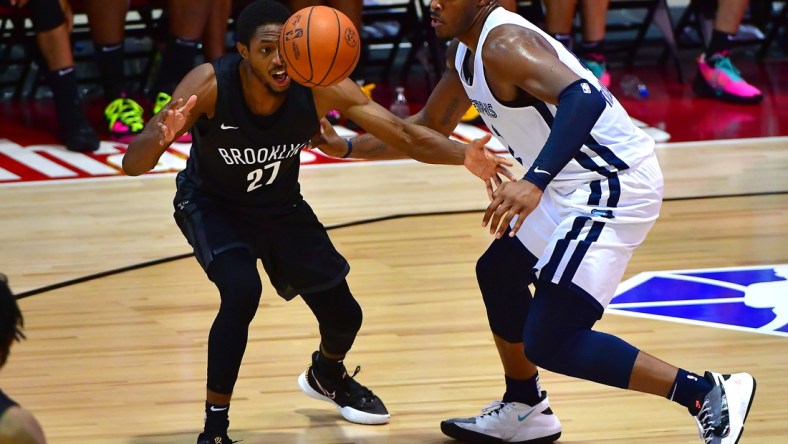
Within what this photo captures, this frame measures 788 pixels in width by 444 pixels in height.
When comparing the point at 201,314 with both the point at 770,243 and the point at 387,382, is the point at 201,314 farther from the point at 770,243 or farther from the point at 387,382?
the point at 770,243

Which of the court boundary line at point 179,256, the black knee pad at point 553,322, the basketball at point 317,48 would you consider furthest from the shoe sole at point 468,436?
the court boundary line at point 179,256

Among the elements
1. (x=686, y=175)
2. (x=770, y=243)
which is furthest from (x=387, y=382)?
(x=686, y=175)

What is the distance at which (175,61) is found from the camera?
329 inches

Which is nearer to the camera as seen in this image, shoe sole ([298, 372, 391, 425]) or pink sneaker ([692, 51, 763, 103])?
shoe sole ([298, 372, 391, 425])

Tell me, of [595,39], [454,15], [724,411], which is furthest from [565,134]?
[595,39]

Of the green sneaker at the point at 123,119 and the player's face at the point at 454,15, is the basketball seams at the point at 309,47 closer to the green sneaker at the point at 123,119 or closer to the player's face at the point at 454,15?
the player's face at the point at 454,15

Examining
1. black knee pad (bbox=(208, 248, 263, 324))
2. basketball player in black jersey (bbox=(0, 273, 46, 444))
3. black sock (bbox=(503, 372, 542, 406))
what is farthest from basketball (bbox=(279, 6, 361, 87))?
basketball player in black jersey (bbox=(0, 273, 46, 444))

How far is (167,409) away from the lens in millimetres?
4598

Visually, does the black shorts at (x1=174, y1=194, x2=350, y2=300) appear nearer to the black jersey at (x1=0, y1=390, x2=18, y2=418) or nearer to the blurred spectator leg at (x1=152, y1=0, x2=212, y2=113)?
the black jersey at (x1=0, y1=390, x2=18, y2=418)

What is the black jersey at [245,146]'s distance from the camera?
4.16m

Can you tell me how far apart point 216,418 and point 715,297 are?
2523mm

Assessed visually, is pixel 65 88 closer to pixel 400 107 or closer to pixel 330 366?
pixel 400 107

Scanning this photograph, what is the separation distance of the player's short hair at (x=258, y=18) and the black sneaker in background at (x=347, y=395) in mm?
1186

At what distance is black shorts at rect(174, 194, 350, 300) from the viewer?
14.0 feet
